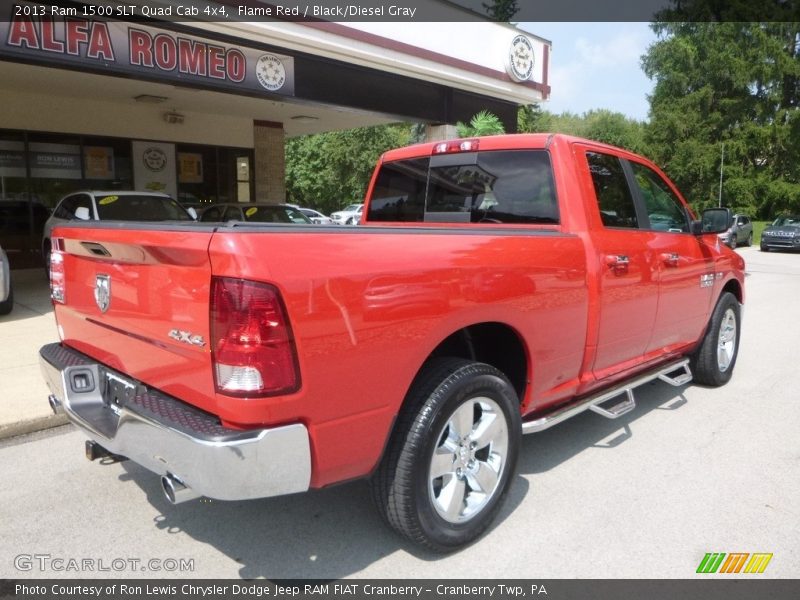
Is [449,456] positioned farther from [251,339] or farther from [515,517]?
[251,339]

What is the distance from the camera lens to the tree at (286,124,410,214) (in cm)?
4597

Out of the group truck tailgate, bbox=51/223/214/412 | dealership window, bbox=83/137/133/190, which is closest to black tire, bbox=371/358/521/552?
truck tailgate, bbox=51/223/214/412

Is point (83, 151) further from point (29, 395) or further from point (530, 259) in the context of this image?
point (530, 259)

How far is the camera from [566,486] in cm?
354

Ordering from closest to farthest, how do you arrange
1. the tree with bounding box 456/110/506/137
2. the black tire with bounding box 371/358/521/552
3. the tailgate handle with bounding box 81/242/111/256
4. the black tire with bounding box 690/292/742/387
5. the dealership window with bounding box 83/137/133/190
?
the black tire with bounding box 371/358/521/552 → the tailgate handle with bounding box 81/242/111/256 → the black tire with bounding box 690/292/742/387 → the tree with bounding box 456/110/506/137 → the dealership window with bounding box 83/137/133/190

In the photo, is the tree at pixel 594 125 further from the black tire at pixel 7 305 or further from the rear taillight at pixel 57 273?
the rear taillight at pixel 57 273

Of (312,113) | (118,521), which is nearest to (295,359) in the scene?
(118,521)

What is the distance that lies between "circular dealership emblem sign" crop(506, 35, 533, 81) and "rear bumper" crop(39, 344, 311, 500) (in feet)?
41.6

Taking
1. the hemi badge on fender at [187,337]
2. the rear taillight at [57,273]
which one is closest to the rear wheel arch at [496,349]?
the hemi badge on fender at [187,337]

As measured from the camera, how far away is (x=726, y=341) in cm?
559

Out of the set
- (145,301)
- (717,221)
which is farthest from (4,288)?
(717,221)

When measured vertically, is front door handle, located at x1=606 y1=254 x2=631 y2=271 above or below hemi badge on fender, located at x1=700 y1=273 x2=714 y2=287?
above

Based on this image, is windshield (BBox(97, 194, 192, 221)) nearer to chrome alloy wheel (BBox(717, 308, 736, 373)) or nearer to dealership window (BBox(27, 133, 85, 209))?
dealership window (BBox(27, 133, 85, 209))

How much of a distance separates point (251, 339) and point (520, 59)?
13.3 metres
